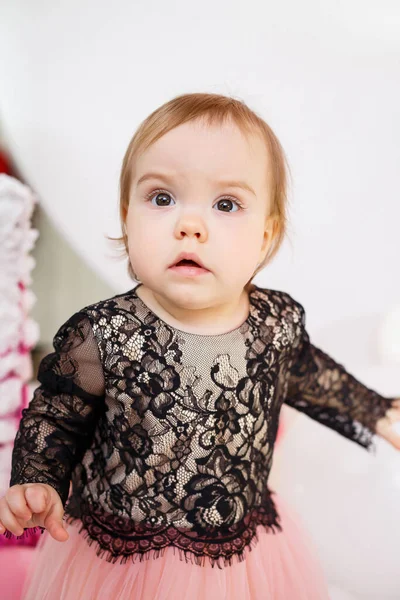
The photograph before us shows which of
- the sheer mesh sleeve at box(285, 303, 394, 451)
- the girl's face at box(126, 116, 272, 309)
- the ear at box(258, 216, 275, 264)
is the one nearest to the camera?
the girl's face at box(126, 116, 272, 309)

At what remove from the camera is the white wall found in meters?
1.01

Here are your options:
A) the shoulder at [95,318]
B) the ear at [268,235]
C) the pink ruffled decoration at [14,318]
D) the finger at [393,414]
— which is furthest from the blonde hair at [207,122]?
the finger at [393,414]

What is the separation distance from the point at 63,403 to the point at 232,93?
1.66 ft

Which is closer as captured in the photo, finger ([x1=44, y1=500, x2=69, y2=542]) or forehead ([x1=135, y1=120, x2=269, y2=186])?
finger ([x1=44, y1=500, x2=69, y2=542])

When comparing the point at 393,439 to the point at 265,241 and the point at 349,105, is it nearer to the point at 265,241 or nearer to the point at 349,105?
the point at 265,241

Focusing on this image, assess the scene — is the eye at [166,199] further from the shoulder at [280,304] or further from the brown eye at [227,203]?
the shoulder at [280,304]

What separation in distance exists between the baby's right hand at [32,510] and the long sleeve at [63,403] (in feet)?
0.21

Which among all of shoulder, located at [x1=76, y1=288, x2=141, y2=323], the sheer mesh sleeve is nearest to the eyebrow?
shoulder, located at [x1=76, y1=288, x2=141, y2=323]

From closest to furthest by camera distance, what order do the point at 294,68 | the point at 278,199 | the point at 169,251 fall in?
the point at 169,251, the point at 278,199, the point at 294,68

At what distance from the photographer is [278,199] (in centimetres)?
94

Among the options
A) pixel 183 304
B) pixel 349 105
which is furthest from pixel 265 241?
pixel 349 105

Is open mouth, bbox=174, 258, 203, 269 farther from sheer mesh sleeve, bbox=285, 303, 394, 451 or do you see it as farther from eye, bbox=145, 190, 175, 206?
sheer mesh sleeve, bbox=285, 303, 394, 451

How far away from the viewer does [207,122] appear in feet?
2.74

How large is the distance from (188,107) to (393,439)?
1.94 feet
